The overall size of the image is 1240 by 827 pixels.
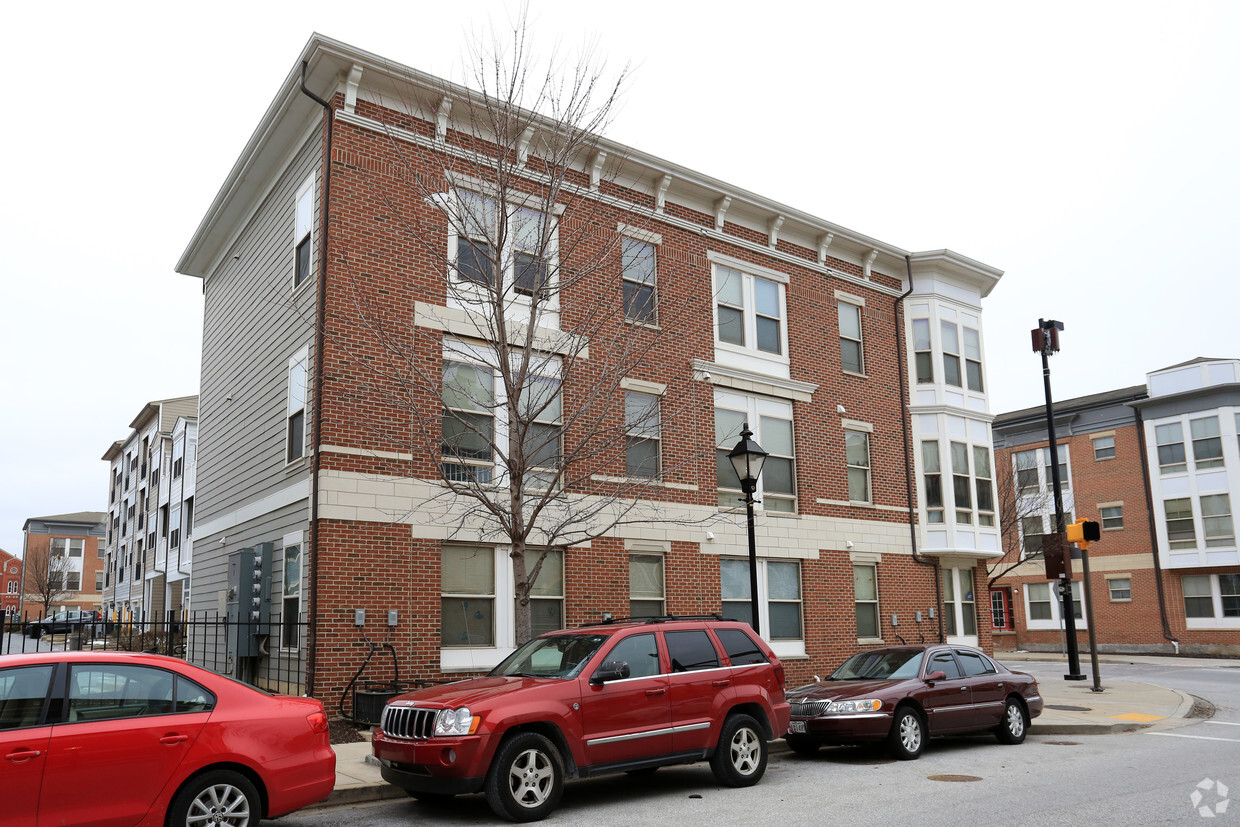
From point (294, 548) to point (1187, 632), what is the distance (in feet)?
122

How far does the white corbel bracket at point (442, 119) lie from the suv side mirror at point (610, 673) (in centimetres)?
992

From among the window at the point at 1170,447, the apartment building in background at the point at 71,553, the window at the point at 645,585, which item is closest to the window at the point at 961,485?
the window at the point at 645,585

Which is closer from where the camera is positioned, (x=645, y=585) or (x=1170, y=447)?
(x=645, y=585)

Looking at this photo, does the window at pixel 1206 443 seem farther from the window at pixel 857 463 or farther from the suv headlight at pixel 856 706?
the suv headlight at pixel 856 706

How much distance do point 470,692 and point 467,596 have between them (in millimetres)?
6180

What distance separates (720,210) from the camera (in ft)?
66.3

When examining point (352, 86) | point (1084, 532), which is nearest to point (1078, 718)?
point (1084, 532)

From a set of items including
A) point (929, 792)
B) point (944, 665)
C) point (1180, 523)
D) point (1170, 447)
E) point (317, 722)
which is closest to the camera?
point (317, 722)

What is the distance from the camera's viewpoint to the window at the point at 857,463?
2195cm

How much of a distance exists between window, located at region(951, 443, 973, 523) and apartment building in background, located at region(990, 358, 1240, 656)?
487 inches

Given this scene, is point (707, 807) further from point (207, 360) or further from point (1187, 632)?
point (1187, 632)

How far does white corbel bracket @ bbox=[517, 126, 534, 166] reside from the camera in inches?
632

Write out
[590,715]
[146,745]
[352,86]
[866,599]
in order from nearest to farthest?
[146,745]
[590,715]
[352,86]
[866,599]

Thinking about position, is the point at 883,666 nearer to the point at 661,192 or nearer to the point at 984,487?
the point at 661,192
